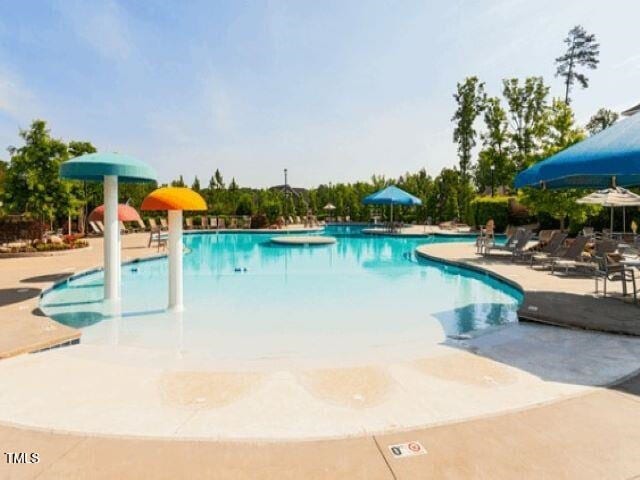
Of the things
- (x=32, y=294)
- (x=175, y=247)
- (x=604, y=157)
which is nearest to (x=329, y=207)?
(x=175, y=247)

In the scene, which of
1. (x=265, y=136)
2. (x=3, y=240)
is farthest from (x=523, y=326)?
(x=265, y=136)

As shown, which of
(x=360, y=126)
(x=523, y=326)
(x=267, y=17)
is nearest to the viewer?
(x=523, y=326)

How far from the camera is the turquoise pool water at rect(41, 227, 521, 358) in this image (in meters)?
6.14

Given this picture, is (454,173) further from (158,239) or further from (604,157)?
(604,157)

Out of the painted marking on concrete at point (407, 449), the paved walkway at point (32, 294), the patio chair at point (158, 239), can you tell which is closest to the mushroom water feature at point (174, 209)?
the paved walkway at point (32, 294)

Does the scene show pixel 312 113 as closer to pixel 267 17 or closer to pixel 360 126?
pixel 360 126

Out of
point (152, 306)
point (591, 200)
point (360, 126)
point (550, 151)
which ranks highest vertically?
point (360, 126)

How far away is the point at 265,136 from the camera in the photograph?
80.0 feet

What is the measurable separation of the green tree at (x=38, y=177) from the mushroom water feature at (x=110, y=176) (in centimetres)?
1100

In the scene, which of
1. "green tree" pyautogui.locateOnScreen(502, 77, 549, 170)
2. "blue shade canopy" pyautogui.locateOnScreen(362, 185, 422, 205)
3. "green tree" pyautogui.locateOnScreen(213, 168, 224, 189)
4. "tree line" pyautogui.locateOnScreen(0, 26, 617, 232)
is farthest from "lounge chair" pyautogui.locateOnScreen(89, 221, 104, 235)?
"green tree" pyautogui.locateOnScreen(502, 77, 549, 170)

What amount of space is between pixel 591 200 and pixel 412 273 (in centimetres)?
606

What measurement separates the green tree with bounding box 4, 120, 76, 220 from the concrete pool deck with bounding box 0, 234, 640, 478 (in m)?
15.2

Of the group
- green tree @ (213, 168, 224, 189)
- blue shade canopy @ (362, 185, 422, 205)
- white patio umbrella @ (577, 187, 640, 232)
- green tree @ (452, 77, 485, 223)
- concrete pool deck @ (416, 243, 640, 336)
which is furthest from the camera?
green tree @ (213, 168, 224, 189)

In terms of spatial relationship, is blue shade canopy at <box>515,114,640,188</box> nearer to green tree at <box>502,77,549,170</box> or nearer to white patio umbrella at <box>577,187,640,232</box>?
white patio umbrella at <box>577,187,640,232</box>
